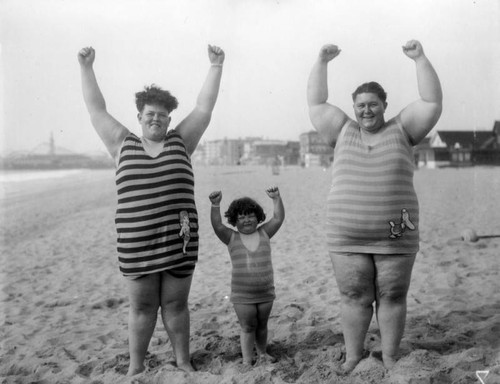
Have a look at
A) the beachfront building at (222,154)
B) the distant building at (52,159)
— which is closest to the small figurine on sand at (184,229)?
the distant building at (52,159)

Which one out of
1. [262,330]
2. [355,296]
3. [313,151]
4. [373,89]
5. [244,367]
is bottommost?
[244,367]

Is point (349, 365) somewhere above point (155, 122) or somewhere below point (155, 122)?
below

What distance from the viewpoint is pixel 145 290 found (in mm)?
2918

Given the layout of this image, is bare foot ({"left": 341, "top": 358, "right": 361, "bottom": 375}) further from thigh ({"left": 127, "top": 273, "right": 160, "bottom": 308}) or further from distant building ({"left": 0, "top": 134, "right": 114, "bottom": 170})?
distant building ({"left": 0, "top": 134, "right": 114, "bottom": 170})

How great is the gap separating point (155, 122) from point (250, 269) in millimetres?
1078

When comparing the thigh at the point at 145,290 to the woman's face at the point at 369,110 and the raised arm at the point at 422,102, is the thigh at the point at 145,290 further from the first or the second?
the raised arm at the point at 422,102

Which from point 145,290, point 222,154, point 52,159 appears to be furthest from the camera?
point 222,154

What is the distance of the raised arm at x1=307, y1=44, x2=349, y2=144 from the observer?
3035mm

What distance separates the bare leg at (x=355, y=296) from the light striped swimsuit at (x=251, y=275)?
469 millimetres

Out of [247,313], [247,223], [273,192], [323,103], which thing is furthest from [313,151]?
[247,313]

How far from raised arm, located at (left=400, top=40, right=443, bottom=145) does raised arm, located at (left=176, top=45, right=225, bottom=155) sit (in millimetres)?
1130

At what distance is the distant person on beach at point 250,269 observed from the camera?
3172 millimetres

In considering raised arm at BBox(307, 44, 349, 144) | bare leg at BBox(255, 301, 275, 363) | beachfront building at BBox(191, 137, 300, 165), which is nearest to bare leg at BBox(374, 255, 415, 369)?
bare leg at BBox(255, 301, 275, 363)

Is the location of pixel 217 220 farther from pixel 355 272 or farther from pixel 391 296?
pixel 391 296
